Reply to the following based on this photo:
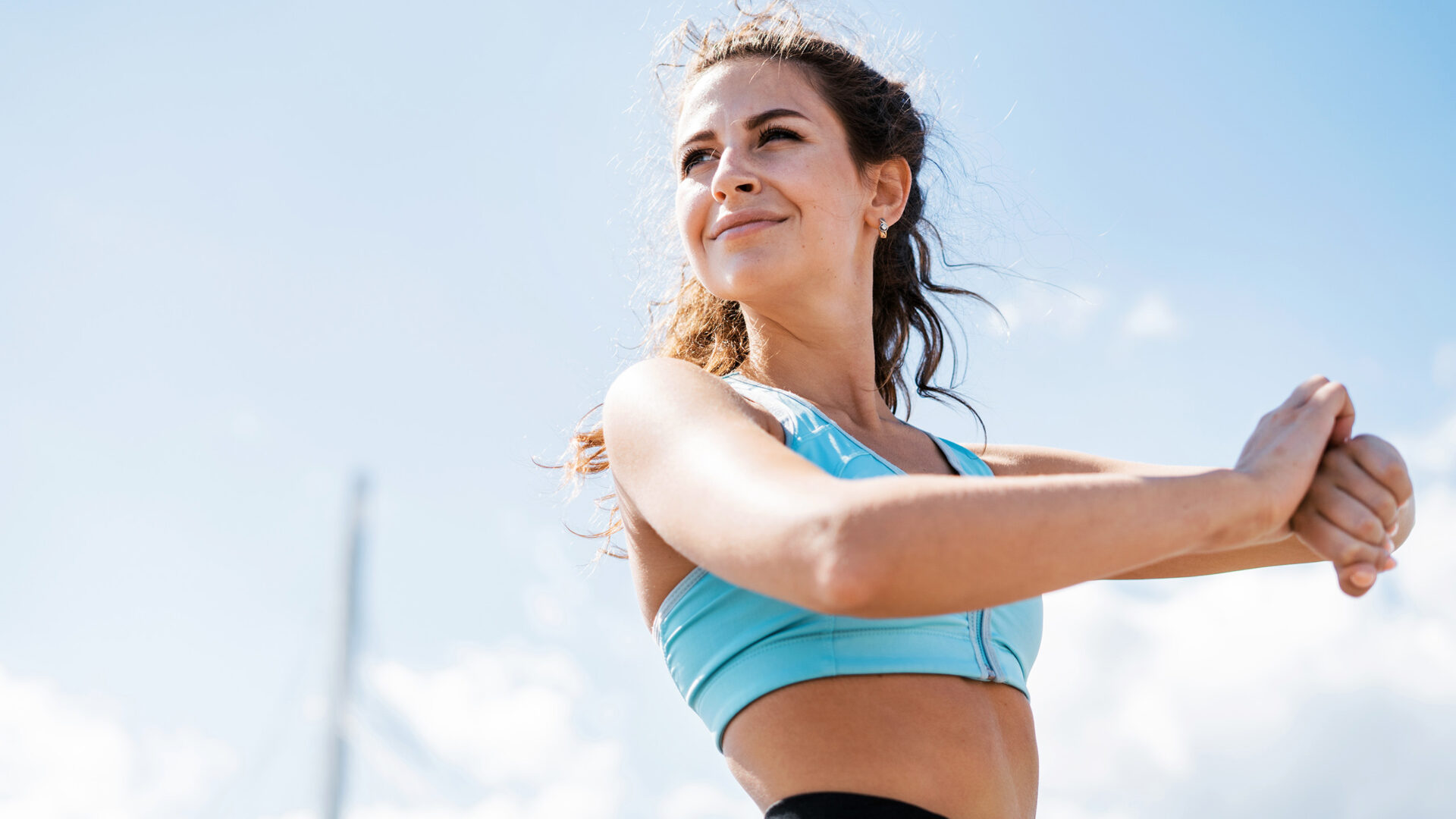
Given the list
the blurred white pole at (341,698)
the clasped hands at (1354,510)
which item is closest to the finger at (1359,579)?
the clasped hands at (1354,510)

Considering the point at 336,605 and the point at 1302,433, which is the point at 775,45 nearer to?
the point at 1302,433

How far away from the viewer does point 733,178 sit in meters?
3.05

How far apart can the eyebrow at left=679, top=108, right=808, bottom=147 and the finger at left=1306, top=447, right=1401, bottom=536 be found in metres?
1.65

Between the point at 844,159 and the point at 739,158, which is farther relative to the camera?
the point at 844,159

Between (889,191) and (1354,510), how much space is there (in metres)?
1.85

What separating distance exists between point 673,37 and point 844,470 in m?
2.15

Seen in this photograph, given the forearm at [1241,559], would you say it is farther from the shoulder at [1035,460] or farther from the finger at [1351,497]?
the finger at [1351,497]

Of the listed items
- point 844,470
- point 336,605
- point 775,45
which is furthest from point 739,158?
point 336,605

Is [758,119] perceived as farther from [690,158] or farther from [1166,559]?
[1166,559]

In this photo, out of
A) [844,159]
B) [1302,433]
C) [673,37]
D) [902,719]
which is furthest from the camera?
[673,37]

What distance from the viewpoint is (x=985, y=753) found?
240 cm

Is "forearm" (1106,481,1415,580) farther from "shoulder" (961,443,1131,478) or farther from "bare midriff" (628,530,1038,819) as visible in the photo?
"bare midriff" (628,530,1038,819)

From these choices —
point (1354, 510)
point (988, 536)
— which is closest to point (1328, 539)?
point (1354, 510)

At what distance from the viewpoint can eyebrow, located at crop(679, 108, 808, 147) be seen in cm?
325
